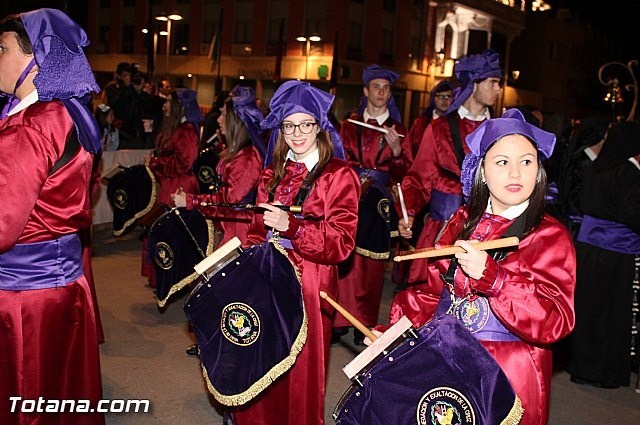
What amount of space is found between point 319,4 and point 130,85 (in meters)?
20.5

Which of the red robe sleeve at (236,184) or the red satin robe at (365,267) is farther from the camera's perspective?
the red satin robe at (365,267)

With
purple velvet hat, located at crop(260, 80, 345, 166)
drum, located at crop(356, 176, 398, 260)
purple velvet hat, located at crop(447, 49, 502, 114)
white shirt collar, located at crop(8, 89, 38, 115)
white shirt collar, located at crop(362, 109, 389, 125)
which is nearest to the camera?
white shirt collar, located at crop(8, 89, 38, 115)

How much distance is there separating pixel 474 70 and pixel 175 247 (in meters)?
2.96

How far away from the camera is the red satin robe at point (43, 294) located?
8.91 feet

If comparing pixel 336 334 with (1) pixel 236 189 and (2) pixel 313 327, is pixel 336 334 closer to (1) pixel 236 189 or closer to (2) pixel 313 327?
(1) pixel 236 189

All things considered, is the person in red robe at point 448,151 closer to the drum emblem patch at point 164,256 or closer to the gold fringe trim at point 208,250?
the gold fringe trim at point 208,250

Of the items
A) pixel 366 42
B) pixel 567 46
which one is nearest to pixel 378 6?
pixel 366 42

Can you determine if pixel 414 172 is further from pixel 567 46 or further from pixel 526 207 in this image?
pixel 567 46

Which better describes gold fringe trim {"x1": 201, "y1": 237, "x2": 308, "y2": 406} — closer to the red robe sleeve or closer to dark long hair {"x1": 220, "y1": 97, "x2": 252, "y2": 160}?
the red robe sleeve

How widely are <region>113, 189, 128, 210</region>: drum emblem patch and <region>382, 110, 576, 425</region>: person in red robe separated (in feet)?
16.3

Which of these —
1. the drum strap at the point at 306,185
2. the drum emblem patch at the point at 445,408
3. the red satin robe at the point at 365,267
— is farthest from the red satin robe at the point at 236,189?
the drum emblem patch at the point at 445,408

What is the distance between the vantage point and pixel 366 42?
31531 mm

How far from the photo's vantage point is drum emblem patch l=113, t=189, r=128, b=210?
7.08 meters

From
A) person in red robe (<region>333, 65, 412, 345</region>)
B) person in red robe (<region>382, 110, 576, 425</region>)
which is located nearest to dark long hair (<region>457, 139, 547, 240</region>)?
person in red robe (<region>382, 110, 576, 425</region>)
